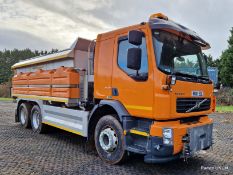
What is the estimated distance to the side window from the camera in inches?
197

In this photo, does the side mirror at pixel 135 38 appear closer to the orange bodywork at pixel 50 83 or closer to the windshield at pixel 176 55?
the windshield at pixel 176 55

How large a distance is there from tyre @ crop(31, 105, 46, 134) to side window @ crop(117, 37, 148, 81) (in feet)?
13.7

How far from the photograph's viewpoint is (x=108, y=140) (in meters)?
5.70

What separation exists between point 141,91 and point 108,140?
4.48ft

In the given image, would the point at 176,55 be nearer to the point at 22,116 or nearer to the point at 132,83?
the point at 132,83

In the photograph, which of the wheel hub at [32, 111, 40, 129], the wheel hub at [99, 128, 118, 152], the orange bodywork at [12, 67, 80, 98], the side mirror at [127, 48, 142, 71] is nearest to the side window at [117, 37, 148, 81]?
the side mirror at [127, 48, 142, 71]

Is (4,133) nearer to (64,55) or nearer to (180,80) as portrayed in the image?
(64,55)

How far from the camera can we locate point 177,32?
208 inches

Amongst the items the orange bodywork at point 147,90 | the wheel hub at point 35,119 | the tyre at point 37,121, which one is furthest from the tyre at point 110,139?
the wheel hub at point 35,119

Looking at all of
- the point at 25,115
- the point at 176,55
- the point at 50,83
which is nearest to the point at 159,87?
the point at 176,55

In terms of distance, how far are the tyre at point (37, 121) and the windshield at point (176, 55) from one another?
5010mm

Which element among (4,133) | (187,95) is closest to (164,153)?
(187,95)

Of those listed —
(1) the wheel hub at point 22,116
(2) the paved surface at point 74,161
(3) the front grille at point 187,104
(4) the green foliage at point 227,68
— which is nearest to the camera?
(3) the front grille at point 187,104

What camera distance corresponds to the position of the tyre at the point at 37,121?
340 inches
